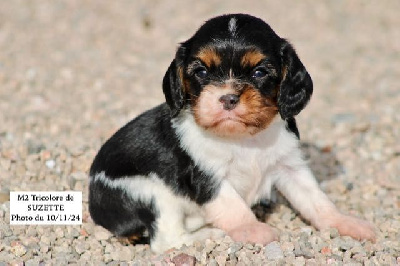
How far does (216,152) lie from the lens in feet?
20.1

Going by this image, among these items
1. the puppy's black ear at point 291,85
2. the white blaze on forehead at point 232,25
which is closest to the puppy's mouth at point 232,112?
the puppy's black ear at point 291,85

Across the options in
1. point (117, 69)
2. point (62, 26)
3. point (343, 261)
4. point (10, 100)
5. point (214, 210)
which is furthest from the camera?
point (62, 26)

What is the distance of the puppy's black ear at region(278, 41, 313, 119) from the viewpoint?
584 cm

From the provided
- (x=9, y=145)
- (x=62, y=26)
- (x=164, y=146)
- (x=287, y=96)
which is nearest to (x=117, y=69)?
(x=62, y=26)

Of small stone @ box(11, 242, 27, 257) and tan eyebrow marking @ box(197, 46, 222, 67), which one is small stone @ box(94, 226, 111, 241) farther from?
tan eyebrow marking @ box(197, 46, 222, 67)

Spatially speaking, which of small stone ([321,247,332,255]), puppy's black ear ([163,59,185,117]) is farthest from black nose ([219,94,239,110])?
small stone ([321,247,332,255])

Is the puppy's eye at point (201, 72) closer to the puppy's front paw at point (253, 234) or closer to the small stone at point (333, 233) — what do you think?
the puppy's front paw at point (253, 234)

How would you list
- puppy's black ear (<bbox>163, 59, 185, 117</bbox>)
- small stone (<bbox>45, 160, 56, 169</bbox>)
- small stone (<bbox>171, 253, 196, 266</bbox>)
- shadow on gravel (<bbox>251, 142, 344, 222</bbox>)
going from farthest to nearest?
small stone (<bbox>45, 160, 56, 169</bbox>)
shadow on gravel (<bbox>251, 142, 344, 222</bbox>)
puppy's black ear (<bbox>163, 59, 185, 117</bbox>)
small stone (<bbox>171, 253, 196, 266</bbox>)

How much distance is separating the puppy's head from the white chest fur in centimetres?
27

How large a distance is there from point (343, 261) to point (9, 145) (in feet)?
13.6

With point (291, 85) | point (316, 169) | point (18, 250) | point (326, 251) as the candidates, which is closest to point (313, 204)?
point (326, 251)

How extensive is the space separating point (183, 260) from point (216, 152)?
39.8 inches

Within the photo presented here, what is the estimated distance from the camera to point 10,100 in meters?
10.1

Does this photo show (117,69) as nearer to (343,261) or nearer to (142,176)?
(142,176)
